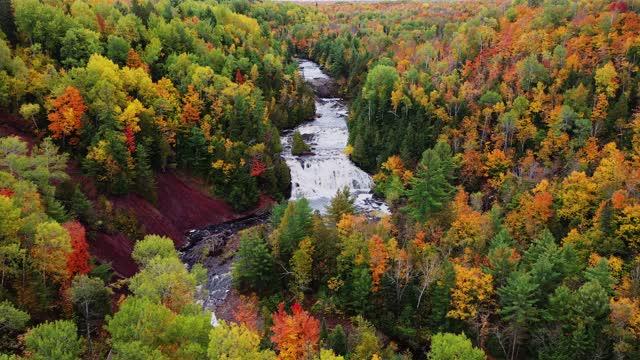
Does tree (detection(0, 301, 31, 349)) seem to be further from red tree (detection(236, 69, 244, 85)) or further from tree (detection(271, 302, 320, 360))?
red tree (detection(236, 69, 244, 85))

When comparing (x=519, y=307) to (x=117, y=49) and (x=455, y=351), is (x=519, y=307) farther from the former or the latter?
(x=117, y=49)

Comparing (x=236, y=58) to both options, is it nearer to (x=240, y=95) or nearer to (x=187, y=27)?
(x=187, y=27)

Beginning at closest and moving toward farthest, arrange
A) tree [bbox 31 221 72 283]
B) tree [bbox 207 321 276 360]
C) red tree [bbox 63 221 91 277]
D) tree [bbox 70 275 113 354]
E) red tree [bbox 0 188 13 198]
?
tree [bbox 207 321 276 360], tree [bbox 70 275 113 354], tree [bbox 31 221 72 283], red tree [bbox 0 188 13 198], red tree [bbox 63 221 91 277]

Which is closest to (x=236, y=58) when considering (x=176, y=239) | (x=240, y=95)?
(x=240, y=95)

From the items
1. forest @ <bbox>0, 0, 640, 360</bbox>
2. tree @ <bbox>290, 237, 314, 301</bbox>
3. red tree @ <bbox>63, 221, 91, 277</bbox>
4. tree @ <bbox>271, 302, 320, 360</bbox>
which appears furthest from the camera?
tree @ <bbox>290, 237, 314, 301</bbox>

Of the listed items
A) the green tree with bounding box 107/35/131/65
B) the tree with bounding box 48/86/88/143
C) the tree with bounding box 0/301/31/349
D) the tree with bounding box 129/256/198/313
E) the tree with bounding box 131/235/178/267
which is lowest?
the tree with bounding box 131/235/178/267

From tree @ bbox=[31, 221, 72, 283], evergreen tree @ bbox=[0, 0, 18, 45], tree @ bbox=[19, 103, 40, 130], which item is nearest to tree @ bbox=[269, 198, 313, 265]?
tree @ bbox=[31, 221, 72, 283]

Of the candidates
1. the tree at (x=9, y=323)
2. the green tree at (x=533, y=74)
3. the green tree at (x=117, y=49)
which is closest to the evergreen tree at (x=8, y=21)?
the green tree at (x=117, y=49)
